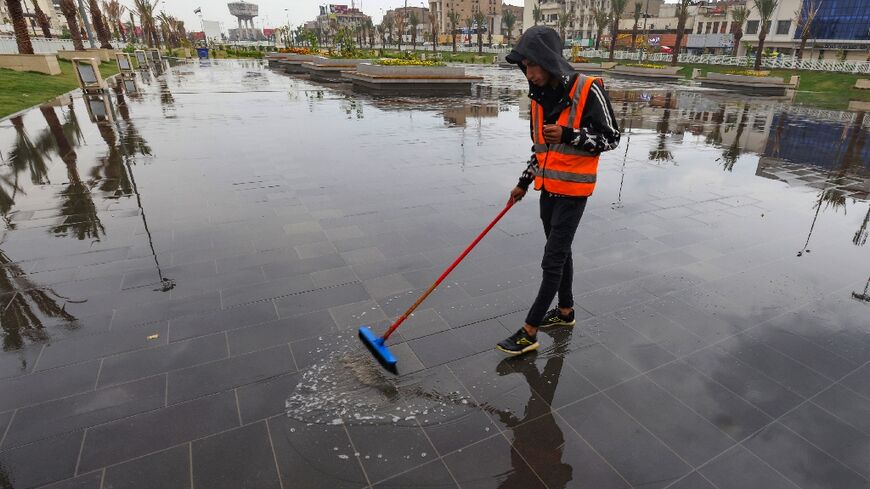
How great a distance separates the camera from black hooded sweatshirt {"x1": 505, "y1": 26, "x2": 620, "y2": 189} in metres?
2.68

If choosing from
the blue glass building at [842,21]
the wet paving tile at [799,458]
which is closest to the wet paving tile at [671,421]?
the wet paving tile at [799,458]

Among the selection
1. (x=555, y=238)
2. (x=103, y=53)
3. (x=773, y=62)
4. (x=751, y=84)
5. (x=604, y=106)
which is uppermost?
(x=103, y=53)

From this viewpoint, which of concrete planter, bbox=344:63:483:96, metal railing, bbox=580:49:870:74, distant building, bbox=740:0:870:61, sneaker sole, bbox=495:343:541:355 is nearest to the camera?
sneaker sole, bbox=495:343:541:355

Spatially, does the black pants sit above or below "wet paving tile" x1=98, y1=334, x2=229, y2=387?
above

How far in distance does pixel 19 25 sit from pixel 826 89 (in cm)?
4077

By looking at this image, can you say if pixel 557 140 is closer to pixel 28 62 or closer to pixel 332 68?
pixel 28 62

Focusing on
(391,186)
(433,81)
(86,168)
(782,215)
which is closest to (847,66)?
(433,81)

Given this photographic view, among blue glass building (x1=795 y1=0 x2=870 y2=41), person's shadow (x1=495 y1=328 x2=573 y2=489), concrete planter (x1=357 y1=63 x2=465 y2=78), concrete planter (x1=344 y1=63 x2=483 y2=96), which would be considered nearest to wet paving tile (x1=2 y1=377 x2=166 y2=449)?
person's shadow (x1=495 y1=328 x2=573 y2=489)

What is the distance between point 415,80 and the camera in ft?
72.0

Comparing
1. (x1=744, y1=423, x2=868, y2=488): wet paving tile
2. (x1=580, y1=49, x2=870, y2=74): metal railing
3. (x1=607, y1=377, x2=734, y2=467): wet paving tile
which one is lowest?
(x1=744, y1=423, x2=868, y2=488): wet paving tile

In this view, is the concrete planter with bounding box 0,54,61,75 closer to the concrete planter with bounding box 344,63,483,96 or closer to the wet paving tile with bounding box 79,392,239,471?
the concrete planter with bounding box 344,63,483,96

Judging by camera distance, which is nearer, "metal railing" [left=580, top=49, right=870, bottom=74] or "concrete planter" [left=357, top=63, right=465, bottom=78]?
"concrete planter" [left=357, top=63, right=465, bottom=78]

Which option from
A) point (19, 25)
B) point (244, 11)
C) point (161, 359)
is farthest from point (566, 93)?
point (244, 11)

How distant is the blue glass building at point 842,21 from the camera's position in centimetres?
4703
